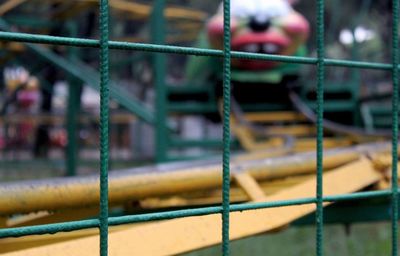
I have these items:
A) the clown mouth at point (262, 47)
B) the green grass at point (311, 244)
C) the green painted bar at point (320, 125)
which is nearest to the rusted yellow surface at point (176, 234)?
the green painted bar at point (320, 125)

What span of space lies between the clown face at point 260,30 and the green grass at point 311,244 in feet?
5.25

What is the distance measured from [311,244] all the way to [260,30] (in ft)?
6.62

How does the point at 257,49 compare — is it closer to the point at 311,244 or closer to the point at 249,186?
the point at 311,244

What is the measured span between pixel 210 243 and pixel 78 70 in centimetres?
347

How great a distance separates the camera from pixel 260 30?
486 cm

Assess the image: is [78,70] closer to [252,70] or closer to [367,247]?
[252,70]

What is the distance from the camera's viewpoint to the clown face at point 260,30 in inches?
188

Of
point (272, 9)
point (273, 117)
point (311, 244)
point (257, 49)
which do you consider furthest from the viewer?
point (273, 117)

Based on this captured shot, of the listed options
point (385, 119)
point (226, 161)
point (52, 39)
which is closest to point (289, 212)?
point (226, 161)

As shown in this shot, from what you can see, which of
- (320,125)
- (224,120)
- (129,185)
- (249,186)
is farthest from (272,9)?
(224,120)

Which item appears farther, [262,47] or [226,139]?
[262,47]

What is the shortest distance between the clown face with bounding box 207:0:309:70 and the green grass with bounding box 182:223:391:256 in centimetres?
160

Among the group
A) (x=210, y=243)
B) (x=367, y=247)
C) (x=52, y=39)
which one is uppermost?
(x=52, y=39)

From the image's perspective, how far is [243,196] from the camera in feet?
6.75
